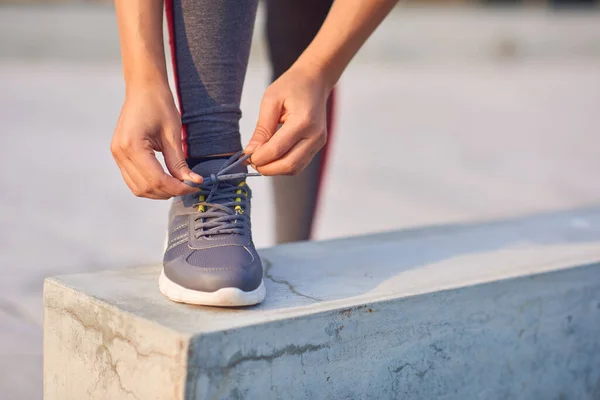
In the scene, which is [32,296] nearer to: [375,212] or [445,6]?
[375,212]

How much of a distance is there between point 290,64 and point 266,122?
579 millimetres

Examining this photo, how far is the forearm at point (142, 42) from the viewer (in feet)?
3.41

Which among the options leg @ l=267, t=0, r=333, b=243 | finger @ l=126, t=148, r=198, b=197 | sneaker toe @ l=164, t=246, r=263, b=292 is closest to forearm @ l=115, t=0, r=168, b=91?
finger @ l=126, t=148, r=198, b=197

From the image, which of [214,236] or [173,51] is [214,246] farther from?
[173,51]

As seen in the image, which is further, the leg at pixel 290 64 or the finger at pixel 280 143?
the leg at pixel 290 64

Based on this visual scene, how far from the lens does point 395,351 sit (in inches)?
42.2

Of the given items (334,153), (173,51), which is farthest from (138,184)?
(334,153)

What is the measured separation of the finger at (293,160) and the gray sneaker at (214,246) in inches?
2.4

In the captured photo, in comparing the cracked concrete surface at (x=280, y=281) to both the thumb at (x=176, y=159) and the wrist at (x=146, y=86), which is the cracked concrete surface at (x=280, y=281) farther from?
the wrist at (x=146, y=86)

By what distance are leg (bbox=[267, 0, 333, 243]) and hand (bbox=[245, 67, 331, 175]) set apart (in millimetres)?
533

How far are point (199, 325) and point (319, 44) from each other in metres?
0.42

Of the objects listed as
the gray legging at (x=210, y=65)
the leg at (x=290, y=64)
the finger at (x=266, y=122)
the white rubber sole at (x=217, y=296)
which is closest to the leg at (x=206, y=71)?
the gray legging at (x=210, y=65)

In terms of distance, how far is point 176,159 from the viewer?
3.32ft

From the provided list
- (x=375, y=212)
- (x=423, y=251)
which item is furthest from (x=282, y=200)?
(x=375, y=212)
